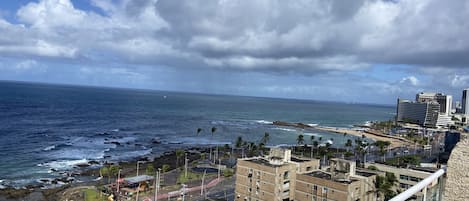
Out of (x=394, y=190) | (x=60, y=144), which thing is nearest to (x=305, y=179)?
(x=394, y=190)

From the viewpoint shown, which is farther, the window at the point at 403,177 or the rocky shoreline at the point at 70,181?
the rocky shoreline at the point at 70,181

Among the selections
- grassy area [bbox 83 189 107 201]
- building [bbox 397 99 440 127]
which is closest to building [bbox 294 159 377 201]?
grassy area [bbox 83 189 107 201]

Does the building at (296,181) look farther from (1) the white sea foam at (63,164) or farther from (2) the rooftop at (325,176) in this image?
(1) the white sea foam at (63,164)

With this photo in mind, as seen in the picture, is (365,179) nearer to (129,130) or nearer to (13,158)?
(13,158)

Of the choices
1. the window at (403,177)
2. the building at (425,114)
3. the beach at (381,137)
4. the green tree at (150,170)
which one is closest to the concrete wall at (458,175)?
the window at (403,177)

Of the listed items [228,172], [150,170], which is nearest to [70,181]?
[150,170]

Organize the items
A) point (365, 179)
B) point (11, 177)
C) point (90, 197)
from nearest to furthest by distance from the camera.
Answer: point (365, 179), point (90, 197), point (11, 177)

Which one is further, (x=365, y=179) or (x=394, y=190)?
(x=394, y=190)

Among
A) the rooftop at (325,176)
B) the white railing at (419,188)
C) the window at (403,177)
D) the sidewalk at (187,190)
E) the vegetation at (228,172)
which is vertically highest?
the white railing at (419,188)
